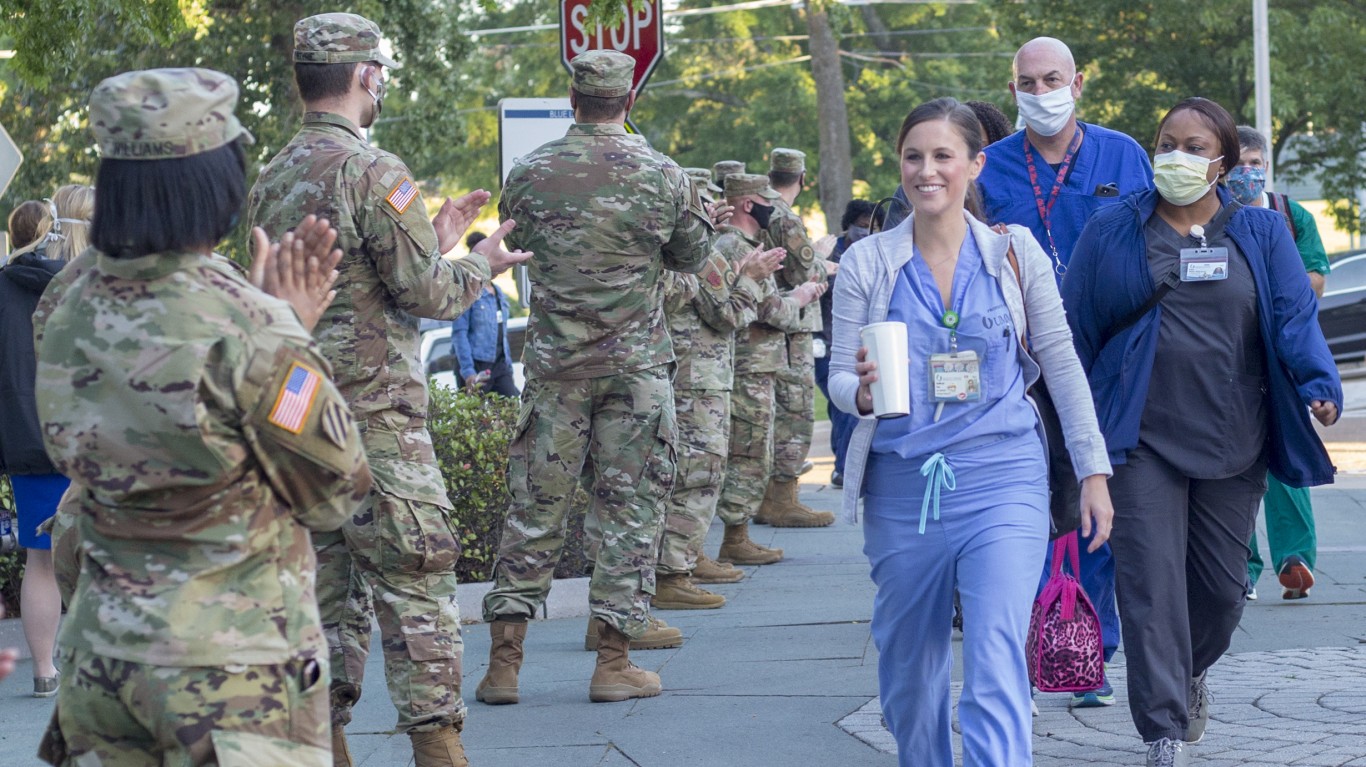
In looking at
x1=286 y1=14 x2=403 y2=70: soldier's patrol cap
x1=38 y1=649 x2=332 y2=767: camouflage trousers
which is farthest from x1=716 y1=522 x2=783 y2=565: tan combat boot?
x1=38 y1=649 x2=332 y2=767: camouflage trousers

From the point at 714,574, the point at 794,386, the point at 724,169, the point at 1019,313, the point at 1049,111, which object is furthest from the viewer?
the point at 794,386

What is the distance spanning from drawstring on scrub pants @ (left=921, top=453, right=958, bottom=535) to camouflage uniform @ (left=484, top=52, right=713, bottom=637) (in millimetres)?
2322

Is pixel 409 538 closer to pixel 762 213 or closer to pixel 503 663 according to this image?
pixel 503 663

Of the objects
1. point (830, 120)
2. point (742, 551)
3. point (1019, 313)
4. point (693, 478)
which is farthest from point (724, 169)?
point (830, 120)

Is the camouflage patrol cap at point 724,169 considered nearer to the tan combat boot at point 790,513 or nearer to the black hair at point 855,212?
the tan combat boot at point 790,513

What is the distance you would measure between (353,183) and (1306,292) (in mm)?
2797

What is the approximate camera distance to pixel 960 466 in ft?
14.1

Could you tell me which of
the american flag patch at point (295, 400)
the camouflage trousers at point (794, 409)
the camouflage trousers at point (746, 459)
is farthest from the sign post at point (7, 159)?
the american flag patch at point (295, 400)

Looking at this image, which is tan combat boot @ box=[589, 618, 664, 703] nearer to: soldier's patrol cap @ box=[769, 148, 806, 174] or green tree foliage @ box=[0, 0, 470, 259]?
soldier's patrol cap @ box=[769, 148, 806, 174]

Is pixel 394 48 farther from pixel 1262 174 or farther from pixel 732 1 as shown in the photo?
pixel 732 1

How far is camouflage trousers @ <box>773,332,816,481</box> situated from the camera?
11484 millimetres

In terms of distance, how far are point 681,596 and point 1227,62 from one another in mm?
20046

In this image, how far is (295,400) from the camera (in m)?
2.90

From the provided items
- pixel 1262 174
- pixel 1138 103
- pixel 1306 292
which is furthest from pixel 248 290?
pixel 1138 103
